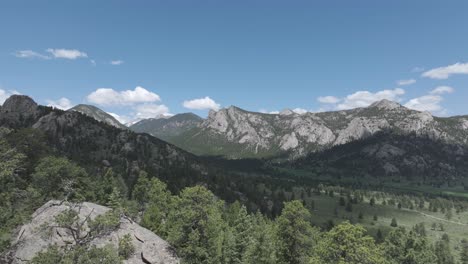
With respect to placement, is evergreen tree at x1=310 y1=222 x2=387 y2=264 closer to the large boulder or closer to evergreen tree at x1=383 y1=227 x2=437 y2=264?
the large boulder

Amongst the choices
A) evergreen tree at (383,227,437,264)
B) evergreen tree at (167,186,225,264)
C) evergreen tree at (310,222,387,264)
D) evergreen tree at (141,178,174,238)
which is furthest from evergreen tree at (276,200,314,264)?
evergreen tree at (141,178,174,238)

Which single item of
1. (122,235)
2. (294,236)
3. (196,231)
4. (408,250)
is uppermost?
(196,231)

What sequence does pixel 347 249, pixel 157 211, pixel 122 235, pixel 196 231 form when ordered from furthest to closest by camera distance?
pixel 157 211, pixel 196 231, pixel 122 235, pixel 347 249

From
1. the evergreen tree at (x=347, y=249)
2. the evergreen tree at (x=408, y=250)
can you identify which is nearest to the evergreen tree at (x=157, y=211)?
the evergreen tree at (x=347, y=249)

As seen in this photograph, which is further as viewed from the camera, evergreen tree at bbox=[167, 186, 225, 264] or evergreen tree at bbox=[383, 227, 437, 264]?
evergreen tree at bbox=[383, 227, 437, 264]

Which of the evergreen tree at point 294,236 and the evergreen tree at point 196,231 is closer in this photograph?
the evergreen tree at point 196,231

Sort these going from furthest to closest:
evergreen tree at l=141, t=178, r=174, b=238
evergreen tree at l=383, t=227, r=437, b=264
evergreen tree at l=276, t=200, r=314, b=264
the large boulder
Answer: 1. evergreen tree at l=141, t=178, r=174, b=238
2. evergreen tree at l=383, t=227, r=437, b=264
3. evergreen tree at l=276, t=200, r=314, b=264
4. the large boulder

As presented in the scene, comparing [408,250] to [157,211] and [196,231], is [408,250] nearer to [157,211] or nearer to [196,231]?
[196,231]

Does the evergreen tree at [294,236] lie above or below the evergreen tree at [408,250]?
above

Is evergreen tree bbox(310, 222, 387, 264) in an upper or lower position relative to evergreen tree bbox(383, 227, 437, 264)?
upper

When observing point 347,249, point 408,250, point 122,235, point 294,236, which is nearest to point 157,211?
point 122,235

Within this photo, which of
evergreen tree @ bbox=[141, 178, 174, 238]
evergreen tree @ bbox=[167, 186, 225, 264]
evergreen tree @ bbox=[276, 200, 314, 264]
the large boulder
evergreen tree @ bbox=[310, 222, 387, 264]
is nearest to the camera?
evergreen tree @ bbox=[310, 222, 387, 264]

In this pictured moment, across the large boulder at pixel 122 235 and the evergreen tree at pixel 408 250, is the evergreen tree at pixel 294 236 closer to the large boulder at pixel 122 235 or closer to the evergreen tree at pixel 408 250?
the large boulder at pixel 122 235

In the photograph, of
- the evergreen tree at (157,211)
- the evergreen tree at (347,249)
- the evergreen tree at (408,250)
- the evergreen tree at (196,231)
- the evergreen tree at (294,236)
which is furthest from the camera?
the evergreen tree at (157,211)
